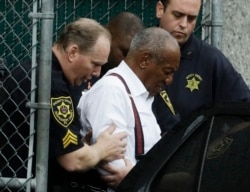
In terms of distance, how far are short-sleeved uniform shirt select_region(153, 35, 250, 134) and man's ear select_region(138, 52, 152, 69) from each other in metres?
0.74

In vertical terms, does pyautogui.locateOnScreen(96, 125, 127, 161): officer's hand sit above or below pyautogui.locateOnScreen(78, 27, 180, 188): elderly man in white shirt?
below

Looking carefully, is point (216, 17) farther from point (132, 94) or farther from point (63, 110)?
point (63, 110)

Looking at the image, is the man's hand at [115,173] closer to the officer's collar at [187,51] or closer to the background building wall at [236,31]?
the officer's collar at [187,51]

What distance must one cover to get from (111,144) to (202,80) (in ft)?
3.84

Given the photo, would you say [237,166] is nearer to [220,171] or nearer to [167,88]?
[220,171]

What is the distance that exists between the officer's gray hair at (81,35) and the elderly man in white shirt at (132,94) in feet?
0.62

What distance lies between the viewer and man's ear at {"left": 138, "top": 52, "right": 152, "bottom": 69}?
5.61 metres

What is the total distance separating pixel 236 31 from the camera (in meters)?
8.22

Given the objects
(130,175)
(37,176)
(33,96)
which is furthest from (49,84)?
(130,175)

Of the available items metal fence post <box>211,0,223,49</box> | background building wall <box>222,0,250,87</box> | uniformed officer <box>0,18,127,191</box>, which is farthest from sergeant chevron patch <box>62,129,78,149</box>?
background building wall <box>222,0,250,87</box>

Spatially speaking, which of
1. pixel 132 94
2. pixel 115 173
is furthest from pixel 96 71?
pixel 115 173

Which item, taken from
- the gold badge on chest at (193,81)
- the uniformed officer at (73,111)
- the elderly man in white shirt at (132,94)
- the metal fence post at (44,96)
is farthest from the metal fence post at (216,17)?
the metal fence post at (44,96)

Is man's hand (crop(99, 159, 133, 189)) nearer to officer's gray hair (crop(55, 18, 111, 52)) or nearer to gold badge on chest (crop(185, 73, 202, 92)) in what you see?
officer's gray hair (crop(55, 18, 111, 52))

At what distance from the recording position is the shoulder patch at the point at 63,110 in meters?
5.46
